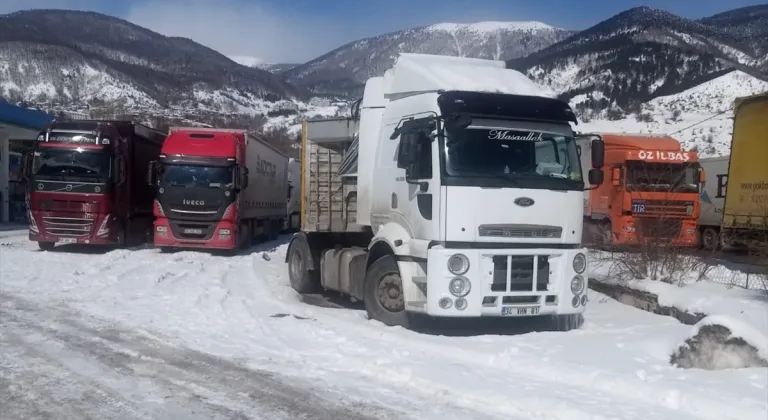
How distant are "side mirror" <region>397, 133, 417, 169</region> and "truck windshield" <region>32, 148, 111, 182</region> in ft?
40.2

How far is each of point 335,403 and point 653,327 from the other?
5.03 m

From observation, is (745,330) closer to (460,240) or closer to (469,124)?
(460,240)

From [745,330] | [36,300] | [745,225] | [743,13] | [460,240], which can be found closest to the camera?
[745,330]

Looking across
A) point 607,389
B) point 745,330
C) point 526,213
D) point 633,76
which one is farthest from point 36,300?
point 633,76

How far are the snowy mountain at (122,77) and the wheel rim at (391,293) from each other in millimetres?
91417

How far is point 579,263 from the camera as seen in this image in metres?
9.71

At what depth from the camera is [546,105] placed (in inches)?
384

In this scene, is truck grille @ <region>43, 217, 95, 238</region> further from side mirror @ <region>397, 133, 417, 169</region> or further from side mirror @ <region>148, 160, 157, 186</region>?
side mirror @ <region>397, 133, 417, 169</region>

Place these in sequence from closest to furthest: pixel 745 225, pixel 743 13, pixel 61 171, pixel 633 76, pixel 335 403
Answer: pixel 335 403 < pixel 745 225 < pixel 61 171 < pixel 633 76 < pixel 743 13

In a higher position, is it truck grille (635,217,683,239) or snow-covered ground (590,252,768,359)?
truck grille (635,217,683,239)

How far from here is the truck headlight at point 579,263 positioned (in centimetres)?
966

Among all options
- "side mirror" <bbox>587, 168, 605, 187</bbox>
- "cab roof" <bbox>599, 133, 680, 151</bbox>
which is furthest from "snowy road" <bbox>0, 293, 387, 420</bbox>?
"cab roof" <bbox>599, 133, 680, 151</bbox>

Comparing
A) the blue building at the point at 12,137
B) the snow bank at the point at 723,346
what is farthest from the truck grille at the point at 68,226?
the snow bank at the point at 723,346

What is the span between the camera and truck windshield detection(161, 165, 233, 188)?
782 inches
